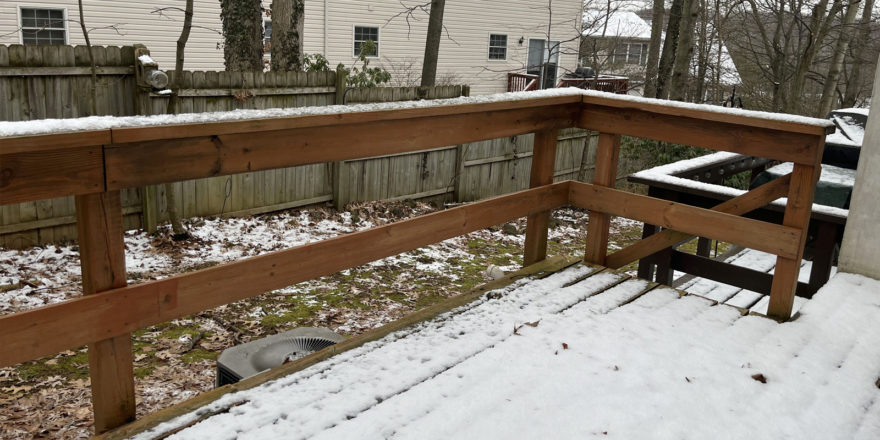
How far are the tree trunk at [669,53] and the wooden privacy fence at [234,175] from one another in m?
2.61

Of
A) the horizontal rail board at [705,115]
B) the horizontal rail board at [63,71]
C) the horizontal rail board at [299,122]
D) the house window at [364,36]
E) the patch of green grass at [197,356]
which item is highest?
the house window at [364,36]

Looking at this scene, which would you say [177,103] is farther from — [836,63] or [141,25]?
[836,63]

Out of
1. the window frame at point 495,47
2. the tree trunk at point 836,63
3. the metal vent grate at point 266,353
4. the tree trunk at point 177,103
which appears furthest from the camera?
the window frame at point 495,47

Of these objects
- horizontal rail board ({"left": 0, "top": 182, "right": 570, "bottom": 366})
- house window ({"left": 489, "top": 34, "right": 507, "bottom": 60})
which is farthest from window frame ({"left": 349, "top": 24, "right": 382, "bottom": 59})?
horizontal rail board ({"left": 0, "top": 182, "right": 570, "bottom": 366})

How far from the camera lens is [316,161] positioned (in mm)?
2883

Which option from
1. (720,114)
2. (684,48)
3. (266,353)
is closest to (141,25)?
(684,48)

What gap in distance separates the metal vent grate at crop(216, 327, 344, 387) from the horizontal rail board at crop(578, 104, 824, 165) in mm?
1920

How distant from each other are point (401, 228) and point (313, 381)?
33.1 inches

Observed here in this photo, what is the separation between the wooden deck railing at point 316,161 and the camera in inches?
89.3

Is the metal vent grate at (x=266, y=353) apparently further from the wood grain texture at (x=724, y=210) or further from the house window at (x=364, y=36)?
the house window at (x=364, y=36)

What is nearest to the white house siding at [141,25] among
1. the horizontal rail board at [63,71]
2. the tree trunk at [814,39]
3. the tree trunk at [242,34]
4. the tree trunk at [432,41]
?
the tree trunk at [242,34]

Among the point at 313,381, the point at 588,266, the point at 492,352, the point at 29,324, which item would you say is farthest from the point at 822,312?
the point at 29,324

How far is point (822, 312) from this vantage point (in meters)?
3.86

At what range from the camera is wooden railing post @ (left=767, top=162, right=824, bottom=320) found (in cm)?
358
